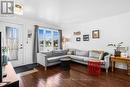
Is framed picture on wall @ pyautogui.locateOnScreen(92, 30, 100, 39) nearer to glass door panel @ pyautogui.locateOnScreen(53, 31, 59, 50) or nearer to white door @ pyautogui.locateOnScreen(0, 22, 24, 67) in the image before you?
glass door panel @ pyautogui.locateOnScreen(53, 31, 59, 50)

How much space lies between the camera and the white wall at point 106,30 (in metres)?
4.29

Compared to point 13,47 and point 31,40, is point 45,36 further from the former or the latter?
point 13,47

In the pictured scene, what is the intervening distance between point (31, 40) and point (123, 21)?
4.50 m

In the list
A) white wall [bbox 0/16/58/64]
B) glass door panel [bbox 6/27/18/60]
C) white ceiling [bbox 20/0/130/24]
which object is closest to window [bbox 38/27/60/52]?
white wall [bbox 0/16/58/64]

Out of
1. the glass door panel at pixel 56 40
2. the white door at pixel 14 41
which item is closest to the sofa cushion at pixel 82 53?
the glass door panel at pixel 56 40

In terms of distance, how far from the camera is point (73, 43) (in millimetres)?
6688

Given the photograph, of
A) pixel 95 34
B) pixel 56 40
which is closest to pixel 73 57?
pixel 95 34

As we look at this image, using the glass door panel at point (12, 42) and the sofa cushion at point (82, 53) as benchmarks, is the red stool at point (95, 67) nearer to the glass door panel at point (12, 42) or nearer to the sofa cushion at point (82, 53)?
the sofa cushion at point (82, 53)

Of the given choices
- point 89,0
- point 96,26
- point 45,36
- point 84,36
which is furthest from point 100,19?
point 45,36

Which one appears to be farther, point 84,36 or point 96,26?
point 84,36

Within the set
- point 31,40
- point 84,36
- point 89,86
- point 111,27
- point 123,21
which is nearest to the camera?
point 89,86

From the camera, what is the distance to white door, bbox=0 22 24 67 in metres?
4.62

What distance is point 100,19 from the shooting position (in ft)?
16.8

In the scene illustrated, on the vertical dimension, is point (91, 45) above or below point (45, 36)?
below
